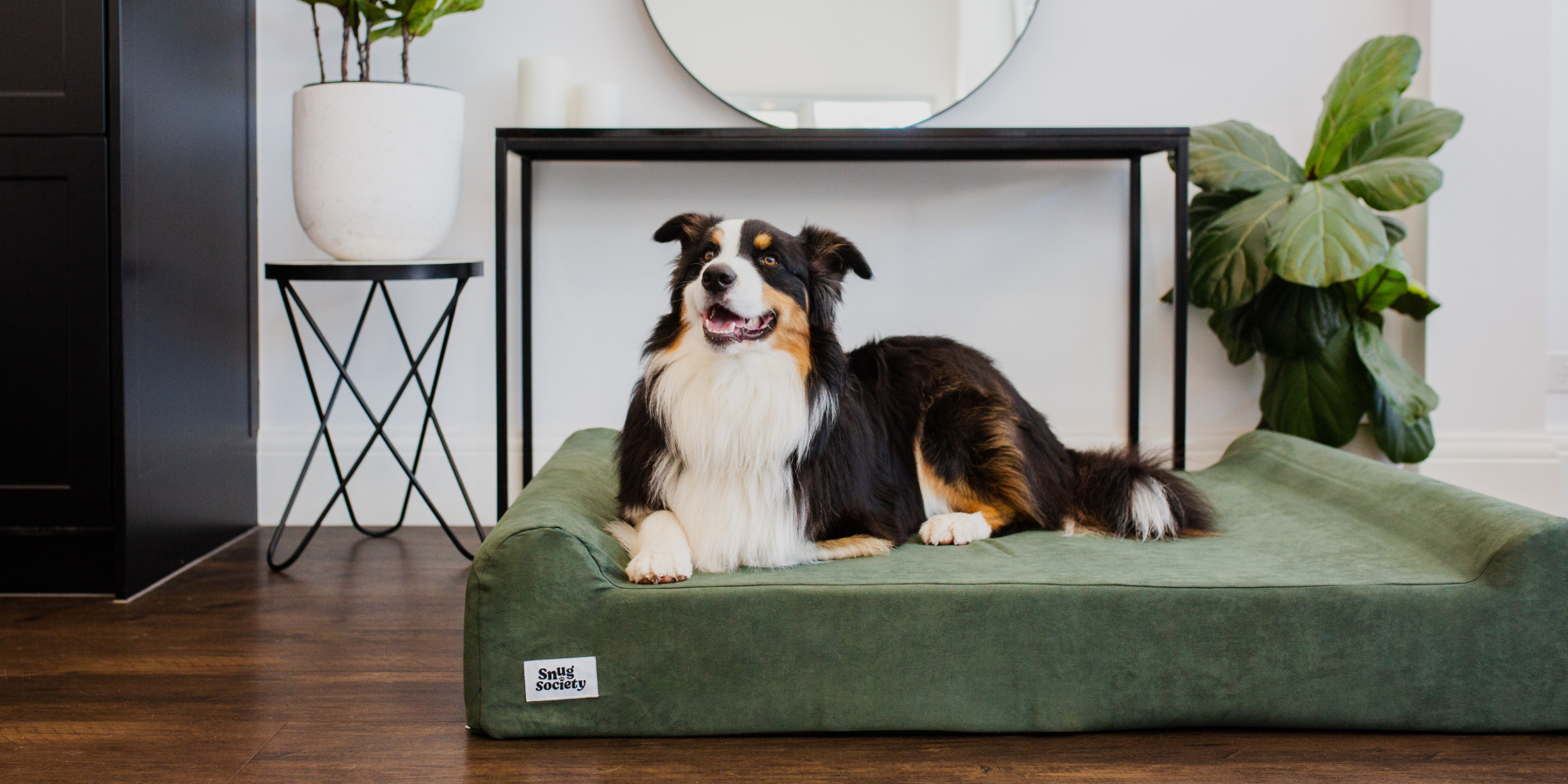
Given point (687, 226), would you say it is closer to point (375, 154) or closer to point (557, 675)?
point (557, 675)

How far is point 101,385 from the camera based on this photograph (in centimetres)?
236

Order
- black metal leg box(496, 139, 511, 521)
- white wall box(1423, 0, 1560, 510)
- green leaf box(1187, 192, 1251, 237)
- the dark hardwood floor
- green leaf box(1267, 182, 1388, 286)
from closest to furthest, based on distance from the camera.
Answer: the dark hardwood floor → green leaf box(1267, 182, 1388, 286) → black metal leg box(496, 139, 511, 521) → green leaf box(1187, 192, 1251, 237) → white wall box(1423, 0, 1560, 510)

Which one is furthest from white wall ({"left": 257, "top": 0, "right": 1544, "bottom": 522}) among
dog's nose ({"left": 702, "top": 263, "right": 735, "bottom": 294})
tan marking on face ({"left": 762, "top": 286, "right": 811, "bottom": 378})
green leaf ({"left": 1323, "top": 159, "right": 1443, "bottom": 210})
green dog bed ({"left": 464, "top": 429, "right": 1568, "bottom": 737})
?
green dog bed ({"left": 464, "top": 429, "right": 1568, "bottom": 737})

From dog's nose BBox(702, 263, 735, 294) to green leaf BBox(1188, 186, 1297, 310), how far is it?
1.52 meters

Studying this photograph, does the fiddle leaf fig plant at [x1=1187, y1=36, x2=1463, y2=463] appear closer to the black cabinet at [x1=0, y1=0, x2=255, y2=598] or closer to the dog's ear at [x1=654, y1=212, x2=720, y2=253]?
the dog's ear at [x1=654, y1=212, x2=720, y2=253]

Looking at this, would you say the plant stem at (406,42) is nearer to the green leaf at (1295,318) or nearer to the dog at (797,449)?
the dog at (797,449)

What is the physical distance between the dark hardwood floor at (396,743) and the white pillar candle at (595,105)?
1.33m

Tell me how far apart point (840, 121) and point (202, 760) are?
215 centimetres

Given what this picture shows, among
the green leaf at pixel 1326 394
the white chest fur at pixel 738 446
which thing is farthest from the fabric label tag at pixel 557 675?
the green leaf at pixel 1326 394

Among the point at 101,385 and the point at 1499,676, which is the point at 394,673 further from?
the point at 1499,676

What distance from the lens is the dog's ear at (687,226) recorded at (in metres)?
1.96

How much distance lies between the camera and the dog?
1.83m

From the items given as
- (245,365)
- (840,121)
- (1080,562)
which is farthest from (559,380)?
(1080,562)

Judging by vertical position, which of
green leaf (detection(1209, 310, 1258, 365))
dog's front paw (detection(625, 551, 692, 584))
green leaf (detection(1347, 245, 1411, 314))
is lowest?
dog's front paw (detection(625, 551, 692, 584))
